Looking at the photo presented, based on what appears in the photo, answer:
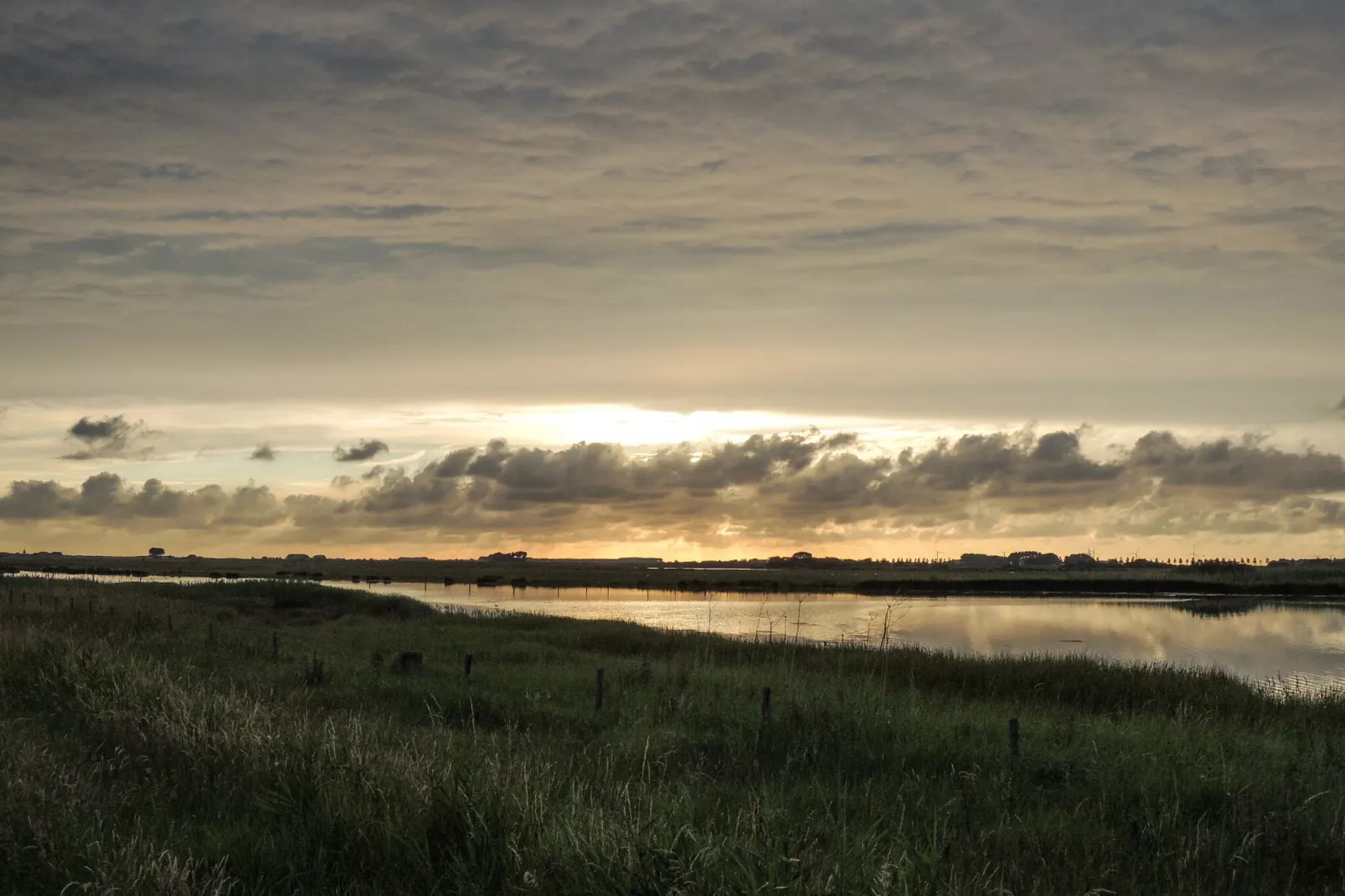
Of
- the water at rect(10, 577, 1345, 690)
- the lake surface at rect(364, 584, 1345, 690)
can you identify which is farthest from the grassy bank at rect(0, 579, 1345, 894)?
the water at rect(10, 577, 1345, 690)

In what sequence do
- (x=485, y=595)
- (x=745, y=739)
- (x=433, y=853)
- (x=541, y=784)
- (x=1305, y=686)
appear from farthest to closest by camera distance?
(x=485, y=595)
(x=1305, y=686)
(x=745, y=739)
(x=541, y=784)
(x=433, y=853)

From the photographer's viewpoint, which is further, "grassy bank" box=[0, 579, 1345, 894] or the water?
the water

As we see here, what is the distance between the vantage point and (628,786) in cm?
954

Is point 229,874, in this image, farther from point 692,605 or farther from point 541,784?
point 692,605

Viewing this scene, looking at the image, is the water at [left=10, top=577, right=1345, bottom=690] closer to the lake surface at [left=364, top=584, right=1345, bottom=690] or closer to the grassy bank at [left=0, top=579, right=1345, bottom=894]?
the lake surface at [left=364, top=584, right=1345, bottom=690]

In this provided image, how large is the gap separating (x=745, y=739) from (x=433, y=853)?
7.98m

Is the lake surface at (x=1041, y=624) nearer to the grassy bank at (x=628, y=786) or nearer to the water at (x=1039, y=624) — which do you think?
the water at (x=1039, y=624)

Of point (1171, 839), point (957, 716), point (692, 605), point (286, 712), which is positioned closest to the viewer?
point (1171, 839)

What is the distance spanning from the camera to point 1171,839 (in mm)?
10125

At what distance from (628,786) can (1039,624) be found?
5490 centimetres

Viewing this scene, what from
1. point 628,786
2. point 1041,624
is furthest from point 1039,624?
point 628,786

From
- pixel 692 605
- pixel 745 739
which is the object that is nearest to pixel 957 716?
pixel 745 739

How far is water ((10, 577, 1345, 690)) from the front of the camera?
3934cm

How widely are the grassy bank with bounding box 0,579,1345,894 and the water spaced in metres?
6.23
